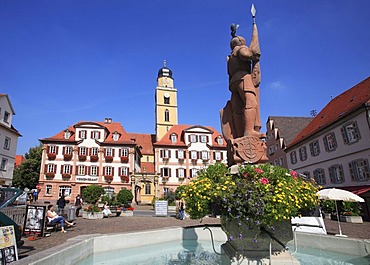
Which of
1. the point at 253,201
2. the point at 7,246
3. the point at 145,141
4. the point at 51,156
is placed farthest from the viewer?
the point at 145,141

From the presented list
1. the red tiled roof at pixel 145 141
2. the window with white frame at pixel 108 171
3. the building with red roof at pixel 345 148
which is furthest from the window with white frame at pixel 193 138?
the building with red roof at pixel 345 148

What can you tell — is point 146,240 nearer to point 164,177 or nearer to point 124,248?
point 124,248

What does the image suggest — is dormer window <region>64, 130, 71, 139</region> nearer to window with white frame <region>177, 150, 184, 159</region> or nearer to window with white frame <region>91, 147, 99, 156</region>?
window with white frame <region>91, 147, 99, 156</region>

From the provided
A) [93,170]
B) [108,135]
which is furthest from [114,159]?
[108,135]

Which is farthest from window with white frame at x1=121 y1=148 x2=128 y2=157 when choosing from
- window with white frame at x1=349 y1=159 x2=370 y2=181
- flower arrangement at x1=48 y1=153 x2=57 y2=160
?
window with white frame at x1=349 y1=159 x2=370 y2=181

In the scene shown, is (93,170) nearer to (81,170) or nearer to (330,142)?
(81,170)

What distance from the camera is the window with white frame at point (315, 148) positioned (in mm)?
26578

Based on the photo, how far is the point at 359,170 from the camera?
66.9ft

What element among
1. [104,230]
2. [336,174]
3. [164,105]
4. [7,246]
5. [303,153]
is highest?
[164,105]

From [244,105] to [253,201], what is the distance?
3339 millimetres

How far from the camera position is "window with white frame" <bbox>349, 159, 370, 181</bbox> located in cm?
1946

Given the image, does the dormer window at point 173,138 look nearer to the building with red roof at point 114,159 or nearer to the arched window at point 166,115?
the building with red roof at point 114,159

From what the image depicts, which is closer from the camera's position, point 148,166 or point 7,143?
point 7,143

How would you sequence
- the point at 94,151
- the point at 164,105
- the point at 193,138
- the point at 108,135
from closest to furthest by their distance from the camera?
the point at 94,151
the point at 108,135
the point at 193,138
the point at 164,105
